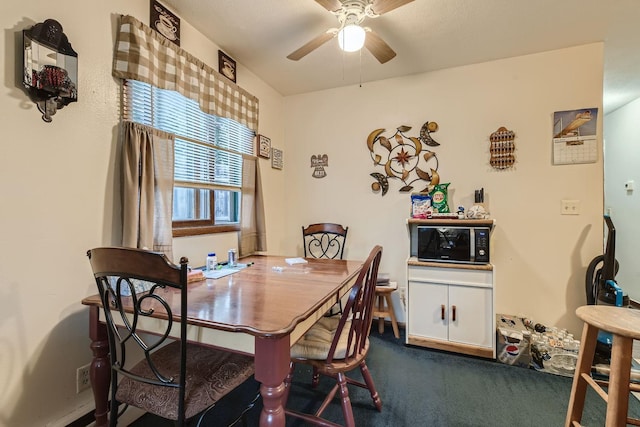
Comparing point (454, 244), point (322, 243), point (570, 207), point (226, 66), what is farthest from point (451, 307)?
point (226, 66)

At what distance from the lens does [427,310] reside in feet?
7.66

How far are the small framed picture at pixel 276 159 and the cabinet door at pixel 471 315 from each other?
2.10 m

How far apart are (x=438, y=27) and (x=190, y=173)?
2.10 m

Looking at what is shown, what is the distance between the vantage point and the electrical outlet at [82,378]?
142 centimetres

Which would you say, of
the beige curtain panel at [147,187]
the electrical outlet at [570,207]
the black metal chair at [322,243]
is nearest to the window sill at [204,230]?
the beige curtain panel at [147,187]

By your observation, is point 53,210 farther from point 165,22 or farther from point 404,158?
point 404,158

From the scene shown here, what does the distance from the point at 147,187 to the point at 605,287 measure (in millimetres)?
3175

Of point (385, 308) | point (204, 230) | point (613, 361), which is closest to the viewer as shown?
point (613, 361)

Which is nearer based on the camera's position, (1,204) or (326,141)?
(1,204)

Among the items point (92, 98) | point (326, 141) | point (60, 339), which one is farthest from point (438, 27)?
point (60, 339)

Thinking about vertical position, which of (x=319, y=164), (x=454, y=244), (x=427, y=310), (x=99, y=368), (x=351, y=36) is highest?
(x=351, y=36)

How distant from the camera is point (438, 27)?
2090mm

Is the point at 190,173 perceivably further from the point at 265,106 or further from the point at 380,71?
the point at 380,71

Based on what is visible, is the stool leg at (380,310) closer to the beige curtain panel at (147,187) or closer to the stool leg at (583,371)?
the stool leg at (583,371)
